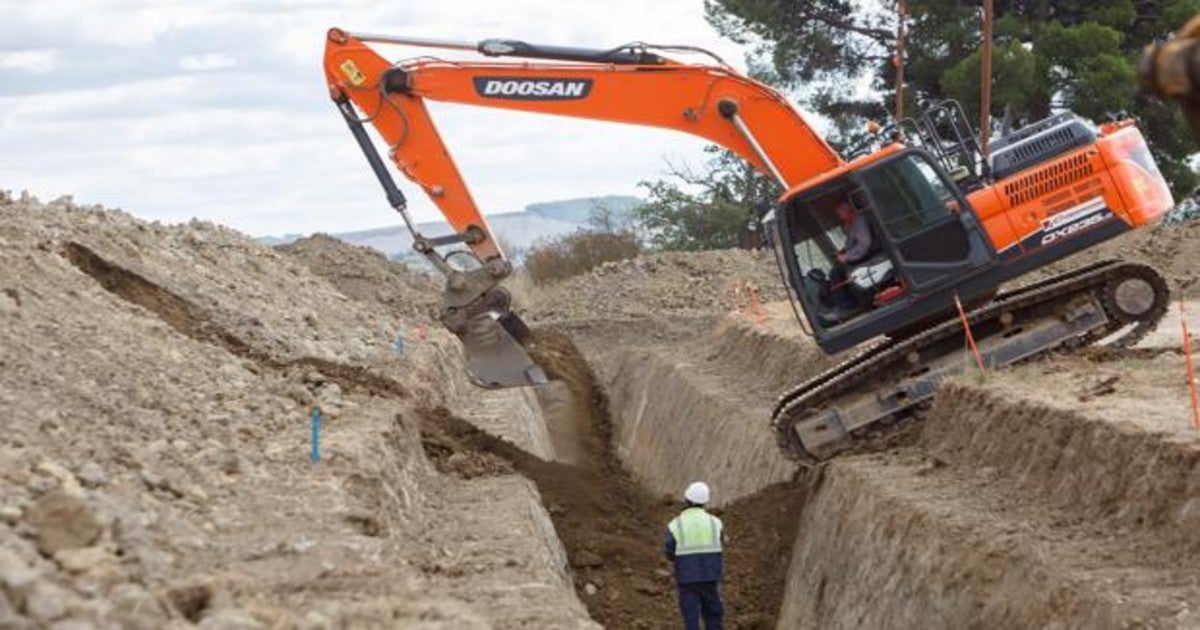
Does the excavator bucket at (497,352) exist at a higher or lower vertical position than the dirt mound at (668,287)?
lower

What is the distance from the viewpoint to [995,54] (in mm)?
39438

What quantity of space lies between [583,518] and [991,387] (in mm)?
4652

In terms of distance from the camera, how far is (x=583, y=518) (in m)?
18.2

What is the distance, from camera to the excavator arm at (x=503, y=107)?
58.1 feet

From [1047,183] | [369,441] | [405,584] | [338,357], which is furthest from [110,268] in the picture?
[405,584]

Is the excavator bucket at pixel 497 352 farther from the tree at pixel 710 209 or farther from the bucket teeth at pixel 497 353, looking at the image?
the tree at pixel 710 209

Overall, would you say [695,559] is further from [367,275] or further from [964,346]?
[367,275]

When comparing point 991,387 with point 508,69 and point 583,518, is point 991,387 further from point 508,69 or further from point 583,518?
point 508,69

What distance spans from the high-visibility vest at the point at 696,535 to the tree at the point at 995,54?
88.1ft

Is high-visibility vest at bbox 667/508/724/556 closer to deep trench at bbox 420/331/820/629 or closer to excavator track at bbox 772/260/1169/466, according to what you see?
deep trench at bbox 420/331/820/629

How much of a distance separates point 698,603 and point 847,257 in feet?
15.0

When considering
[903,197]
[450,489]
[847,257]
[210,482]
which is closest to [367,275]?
[450,489]

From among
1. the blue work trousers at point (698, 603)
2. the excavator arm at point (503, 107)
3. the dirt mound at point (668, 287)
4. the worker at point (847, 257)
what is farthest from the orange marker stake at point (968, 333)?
the dirt mound at point (668, 287)

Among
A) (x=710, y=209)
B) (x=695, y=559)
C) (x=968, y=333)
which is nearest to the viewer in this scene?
(x=695, y=559)
